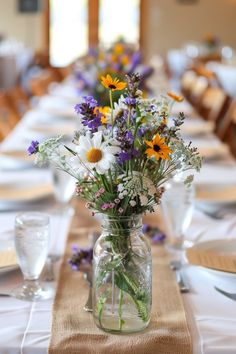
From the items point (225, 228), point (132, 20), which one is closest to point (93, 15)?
point (132, 20)

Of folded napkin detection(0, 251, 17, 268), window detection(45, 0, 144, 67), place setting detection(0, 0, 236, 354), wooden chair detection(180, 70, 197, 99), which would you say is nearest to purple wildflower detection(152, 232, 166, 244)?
place setting detection(0, 0, 236, 354)

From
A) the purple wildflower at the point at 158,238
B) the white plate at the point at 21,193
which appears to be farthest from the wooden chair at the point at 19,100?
the purple wildflower at the point at 158,238

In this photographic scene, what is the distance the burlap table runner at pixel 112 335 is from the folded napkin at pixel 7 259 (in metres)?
0.10

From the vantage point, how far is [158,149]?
103 cm

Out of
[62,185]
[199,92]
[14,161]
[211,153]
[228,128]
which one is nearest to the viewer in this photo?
[62,185]

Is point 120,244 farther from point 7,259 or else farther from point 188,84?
point 188,84

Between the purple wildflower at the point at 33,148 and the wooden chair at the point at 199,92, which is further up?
the purple wildflower at the point at 33,148

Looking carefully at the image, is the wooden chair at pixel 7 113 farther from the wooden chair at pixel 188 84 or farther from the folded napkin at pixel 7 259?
the folded napkin at pixel 7 259

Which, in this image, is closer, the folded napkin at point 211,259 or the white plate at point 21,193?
the folded napkin at point 211,259

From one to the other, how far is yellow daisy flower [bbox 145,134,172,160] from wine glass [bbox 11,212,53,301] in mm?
326

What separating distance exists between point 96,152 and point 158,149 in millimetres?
95

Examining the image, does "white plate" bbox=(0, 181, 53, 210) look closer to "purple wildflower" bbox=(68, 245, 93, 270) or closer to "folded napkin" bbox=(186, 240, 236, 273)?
"purple wildflower" bbox=(68, 245, 93, 270)

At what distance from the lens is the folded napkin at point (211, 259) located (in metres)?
1.33

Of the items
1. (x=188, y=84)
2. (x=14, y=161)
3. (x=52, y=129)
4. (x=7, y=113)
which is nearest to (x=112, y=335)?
(x=14, y=161)
